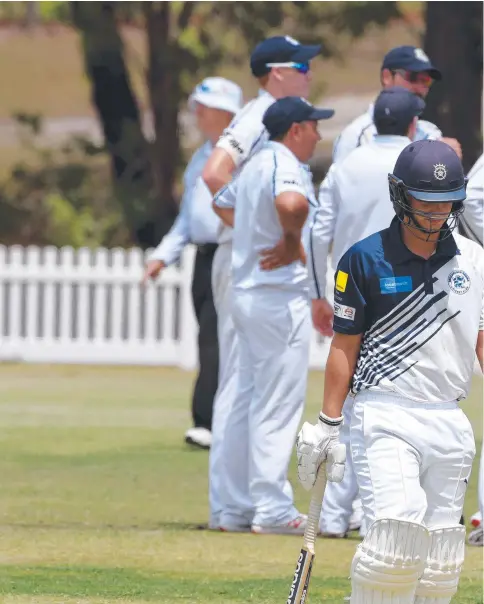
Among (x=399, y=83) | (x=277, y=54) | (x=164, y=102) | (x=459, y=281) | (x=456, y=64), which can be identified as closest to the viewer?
(x=459, y=281)

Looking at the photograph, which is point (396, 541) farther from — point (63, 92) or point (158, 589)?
point (63, 92)

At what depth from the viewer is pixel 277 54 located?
9.22 meters

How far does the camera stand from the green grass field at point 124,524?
285 inches

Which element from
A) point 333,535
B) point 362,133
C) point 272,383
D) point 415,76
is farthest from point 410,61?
point 333,535

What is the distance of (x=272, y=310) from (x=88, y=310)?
10.6 metres

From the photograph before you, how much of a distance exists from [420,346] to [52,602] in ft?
6.21

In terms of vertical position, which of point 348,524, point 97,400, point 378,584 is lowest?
point 97,400

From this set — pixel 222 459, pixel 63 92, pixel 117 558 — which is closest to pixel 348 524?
pixel 222 459

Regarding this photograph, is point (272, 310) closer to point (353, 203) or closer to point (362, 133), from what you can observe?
point (353, 203)

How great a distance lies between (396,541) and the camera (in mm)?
5723

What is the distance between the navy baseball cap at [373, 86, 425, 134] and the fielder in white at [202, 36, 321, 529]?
743 millimetres

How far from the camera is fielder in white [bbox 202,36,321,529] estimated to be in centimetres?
897

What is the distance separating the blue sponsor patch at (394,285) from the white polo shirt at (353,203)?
243 cm

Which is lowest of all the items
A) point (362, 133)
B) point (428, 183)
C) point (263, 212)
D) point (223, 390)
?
point (223, 390)
